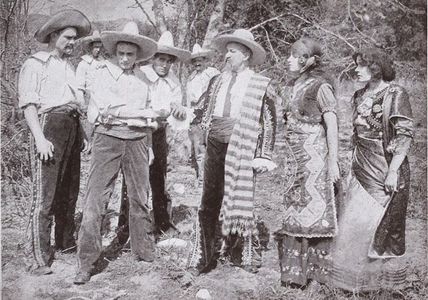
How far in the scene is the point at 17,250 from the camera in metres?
3.31

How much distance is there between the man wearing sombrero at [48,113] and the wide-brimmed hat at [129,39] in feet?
0.70

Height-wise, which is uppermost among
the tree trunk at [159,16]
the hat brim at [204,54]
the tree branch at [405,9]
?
the tree branch at [405,9]

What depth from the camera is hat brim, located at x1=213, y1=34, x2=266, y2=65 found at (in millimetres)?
3123

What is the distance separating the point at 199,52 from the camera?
4172 millimetres

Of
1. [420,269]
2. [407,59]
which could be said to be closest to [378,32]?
[407,59]

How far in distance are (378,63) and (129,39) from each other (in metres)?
1.55

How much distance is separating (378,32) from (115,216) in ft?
8.92

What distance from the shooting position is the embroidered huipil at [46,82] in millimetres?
3023

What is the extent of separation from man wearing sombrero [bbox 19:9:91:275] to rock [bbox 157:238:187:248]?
820 mm

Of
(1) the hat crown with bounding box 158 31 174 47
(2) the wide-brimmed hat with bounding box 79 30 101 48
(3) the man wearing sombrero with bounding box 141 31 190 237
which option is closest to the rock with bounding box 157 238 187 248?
(3) the man wearing sombrero with bounding box 141 31 190 237

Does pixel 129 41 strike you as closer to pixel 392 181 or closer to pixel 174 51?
pixel 174 51

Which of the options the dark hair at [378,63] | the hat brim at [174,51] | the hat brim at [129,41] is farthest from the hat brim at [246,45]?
the dark hair at [378,63]

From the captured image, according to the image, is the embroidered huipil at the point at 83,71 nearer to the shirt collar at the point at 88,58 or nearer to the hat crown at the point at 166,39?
the shirt collar at the point at 88,58

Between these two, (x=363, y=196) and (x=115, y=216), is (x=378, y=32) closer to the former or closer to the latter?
(x=363, y=196)
